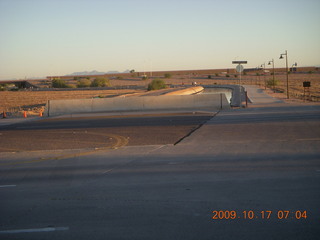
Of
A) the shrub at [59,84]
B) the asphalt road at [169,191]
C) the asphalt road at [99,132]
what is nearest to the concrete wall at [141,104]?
the asphalt road at [99,132]

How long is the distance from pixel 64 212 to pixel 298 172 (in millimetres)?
5497

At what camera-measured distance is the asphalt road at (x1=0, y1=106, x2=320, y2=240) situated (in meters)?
6.56

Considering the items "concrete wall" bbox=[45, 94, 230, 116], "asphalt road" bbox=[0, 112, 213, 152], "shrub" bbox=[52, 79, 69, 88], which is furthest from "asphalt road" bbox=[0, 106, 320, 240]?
"shrub" bbox=[52, 79, 69, 88]

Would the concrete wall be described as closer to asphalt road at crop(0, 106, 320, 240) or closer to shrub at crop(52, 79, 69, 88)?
asphalt road at crop(0, 106, 320, 240)

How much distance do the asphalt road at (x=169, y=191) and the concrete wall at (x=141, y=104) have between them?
14.2 m

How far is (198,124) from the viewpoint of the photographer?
2088 centimetres

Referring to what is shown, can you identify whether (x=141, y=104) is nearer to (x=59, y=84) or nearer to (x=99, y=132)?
(x=99, y=132)

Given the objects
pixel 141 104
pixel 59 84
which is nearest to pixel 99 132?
pixel 141 104

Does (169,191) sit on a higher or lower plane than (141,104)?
lower

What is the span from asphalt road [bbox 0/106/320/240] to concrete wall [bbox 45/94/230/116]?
46.4 feet

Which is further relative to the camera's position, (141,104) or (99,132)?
(141,104)

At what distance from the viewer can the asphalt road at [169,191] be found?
6.56 m

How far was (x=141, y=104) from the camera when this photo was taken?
30.6 m

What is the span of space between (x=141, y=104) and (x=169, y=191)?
2208 cm
